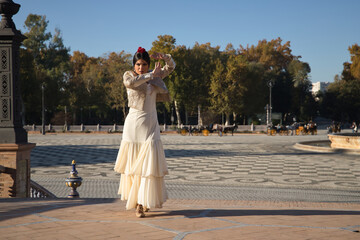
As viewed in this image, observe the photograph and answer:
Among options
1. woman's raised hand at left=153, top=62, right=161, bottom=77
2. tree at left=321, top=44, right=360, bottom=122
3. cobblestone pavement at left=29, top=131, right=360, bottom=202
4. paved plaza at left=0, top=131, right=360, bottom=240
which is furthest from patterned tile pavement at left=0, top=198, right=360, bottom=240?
tree at left=321, top=44, right=360, bottom=122

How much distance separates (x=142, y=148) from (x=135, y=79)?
0.84 meters

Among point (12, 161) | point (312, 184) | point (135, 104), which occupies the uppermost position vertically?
point (135, 104)

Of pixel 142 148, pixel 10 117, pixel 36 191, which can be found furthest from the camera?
pixel 36 191

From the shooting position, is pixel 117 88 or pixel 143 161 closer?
pixel 143 161

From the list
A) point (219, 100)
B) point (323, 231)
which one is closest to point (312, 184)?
point (323, 231)

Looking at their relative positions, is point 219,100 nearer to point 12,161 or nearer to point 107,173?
point 107,173

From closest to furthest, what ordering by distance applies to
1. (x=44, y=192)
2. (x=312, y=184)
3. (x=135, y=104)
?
(x=135, y=104), (x=44, y=192), (x=312, y=184)

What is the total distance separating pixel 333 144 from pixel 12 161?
64.1ft

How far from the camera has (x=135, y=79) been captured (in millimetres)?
5379

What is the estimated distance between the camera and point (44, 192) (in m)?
8.52

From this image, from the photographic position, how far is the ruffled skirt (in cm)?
516

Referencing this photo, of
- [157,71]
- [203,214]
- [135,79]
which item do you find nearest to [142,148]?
[135,79]

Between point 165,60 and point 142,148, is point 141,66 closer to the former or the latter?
point 165,60

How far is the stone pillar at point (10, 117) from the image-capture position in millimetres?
7570
